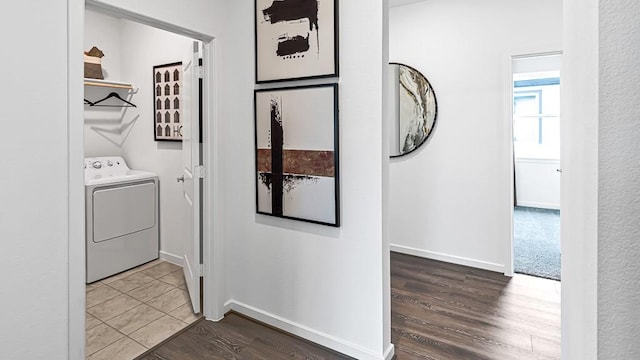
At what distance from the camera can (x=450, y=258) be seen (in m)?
3.49

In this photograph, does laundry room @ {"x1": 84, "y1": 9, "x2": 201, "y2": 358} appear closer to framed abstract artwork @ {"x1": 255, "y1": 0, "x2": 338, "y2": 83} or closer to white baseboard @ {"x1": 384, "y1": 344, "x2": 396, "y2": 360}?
framed abstract artwork @ {"x1": 255, "y1": 0, "x2": 338, "y2": 83}

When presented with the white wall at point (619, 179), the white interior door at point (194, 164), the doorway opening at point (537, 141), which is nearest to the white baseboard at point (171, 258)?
the white interior door at point (194, 164)

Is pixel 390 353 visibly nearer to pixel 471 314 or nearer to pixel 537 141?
pixel 471 314

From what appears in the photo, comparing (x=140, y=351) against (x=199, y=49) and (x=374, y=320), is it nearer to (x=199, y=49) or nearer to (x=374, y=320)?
(x=374, y=320)

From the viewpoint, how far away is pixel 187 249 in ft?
9.35

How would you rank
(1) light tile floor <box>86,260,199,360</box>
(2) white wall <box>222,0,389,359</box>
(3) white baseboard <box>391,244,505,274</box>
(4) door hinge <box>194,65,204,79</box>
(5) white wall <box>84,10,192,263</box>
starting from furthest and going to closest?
(5) white wall <box>84,10,192,263</box>, (3) white baseboard <box>391,244,505,274</box>, (4) door hinge <box>194,65,204,79</box>, (1) light tile floor <box>86,260,199,360</box>, (2) white wall <box>222,0,389,359</box>

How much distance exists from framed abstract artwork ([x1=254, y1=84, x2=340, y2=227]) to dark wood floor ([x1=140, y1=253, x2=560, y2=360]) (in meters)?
0.81

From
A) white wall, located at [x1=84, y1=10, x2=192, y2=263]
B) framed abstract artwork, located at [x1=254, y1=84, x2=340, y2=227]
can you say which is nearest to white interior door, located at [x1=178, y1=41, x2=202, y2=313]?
framed abstract artwork, located at [x1=254, y1=84, x2=340, y2=227]

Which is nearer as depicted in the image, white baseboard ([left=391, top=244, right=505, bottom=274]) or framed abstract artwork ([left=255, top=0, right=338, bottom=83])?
framed abstract artwork ([left=255, top=0, right=338, bottom=83])

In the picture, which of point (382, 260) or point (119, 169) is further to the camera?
point (119, 169)

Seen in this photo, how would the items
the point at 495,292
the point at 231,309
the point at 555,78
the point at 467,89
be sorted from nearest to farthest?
the point at 231,309, the point at 495,292, the point at 467,89, the point at 555,78

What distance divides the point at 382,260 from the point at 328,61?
1.17m

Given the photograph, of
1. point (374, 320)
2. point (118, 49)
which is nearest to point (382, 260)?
point (374, 320)

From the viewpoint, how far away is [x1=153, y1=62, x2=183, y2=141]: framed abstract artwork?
3.29 metres
